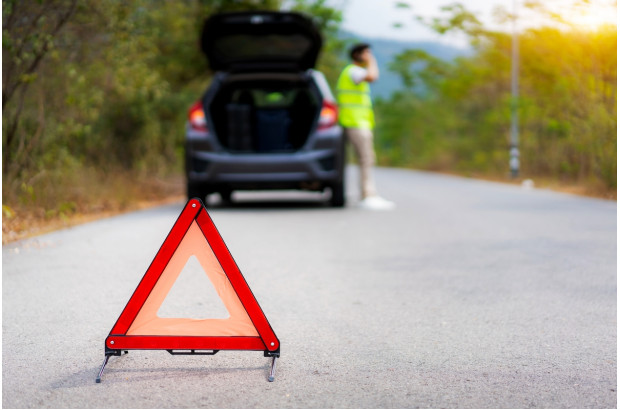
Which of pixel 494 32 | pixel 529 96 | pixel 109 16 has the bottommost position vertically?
pixel 529 96

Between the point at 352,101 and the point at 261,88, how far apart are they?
1350 mm

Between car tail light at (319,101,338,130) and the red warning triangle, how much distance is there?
856 centimetres

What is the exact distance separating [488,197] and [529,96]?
12.2 metres

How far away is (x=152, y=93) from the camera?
16609 millimetres

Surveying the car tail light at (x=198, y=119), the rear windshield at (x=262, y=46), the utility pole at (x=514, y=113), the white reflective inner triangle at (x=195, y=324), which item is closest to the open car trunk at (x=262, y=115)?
the car tail light at (x=198, y=119)

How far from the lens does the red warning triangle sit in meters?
4.18

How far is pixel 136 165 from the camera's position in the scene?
55.8 feet

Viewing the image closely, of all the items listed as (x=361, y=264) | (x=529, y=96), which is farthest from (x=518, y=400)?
(x=529, y=96)

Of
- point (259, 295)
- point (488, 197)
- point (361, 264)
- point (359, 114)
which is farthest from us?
point (488, 197)

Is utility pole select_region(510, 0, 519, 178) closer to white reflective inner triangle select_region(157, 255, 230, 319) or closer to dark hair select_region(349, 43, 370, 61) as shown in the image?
dark hair select_region(349, 43, 370, 61)

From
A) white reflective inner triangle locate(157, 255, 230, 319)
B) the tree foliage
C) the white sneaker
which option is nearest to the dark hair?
the white sneaker

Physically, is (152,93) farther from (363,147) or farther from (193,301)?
(193,301)

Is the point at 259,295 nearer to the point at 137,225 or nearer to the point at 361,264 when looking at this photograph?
the point at 361,264

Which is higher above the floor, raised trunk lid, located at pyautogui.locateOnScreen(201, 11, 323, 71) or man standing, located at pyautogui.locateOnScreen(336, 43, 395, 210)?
raised trunk lid, located at pyautogui.locateOnScreen(201, 11, 323, 71)
